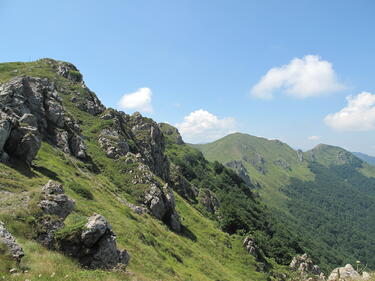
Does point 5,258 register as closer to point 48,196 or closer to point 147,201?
point 48,196

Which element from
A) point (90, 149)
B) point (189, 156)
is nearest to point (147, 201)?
point (90, 149)

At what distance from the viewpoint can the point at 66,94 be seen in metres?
92.6

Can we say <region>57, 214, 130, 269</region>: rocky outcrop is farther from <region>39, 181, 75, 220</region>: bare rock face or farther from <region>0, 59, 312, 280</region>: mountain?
<region>39, 181, 75, 220</region>: bare rock face

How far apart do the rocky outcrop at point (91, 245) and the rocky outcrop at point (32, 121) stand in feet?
71.6

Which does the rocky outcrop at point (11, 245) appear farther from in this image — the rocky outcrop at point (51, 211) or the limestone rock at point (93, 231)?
the limestone rock at point (93, 231)

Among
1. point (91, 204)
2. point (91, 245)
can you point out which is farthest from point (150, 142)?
point (91, 245)

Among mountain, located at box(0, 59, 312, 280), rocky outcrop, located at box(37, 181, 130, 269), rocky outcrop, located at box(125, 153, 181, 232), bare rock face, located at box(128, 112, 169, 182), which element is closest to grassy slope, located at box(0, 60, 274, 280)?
mountain, located at box(0, 59, 312, 280)

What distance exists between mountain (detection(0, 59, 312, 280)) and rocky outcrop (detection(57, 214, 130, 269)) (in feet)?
0.20

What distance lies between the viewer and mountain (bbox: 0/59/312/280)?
16.0 metres

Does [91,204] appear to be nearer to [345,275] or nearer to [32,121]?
[32,121]

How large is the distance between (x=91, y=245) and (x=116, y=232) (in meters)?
14.4

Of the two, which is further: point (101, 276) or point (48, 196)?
point (48, 196)

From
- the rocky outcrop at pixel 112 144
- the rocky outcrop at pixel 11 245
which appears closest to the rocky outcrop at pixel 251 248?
the rocky outcrop at pixel 112 144

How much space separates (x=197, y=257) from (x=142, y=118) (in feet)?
247
